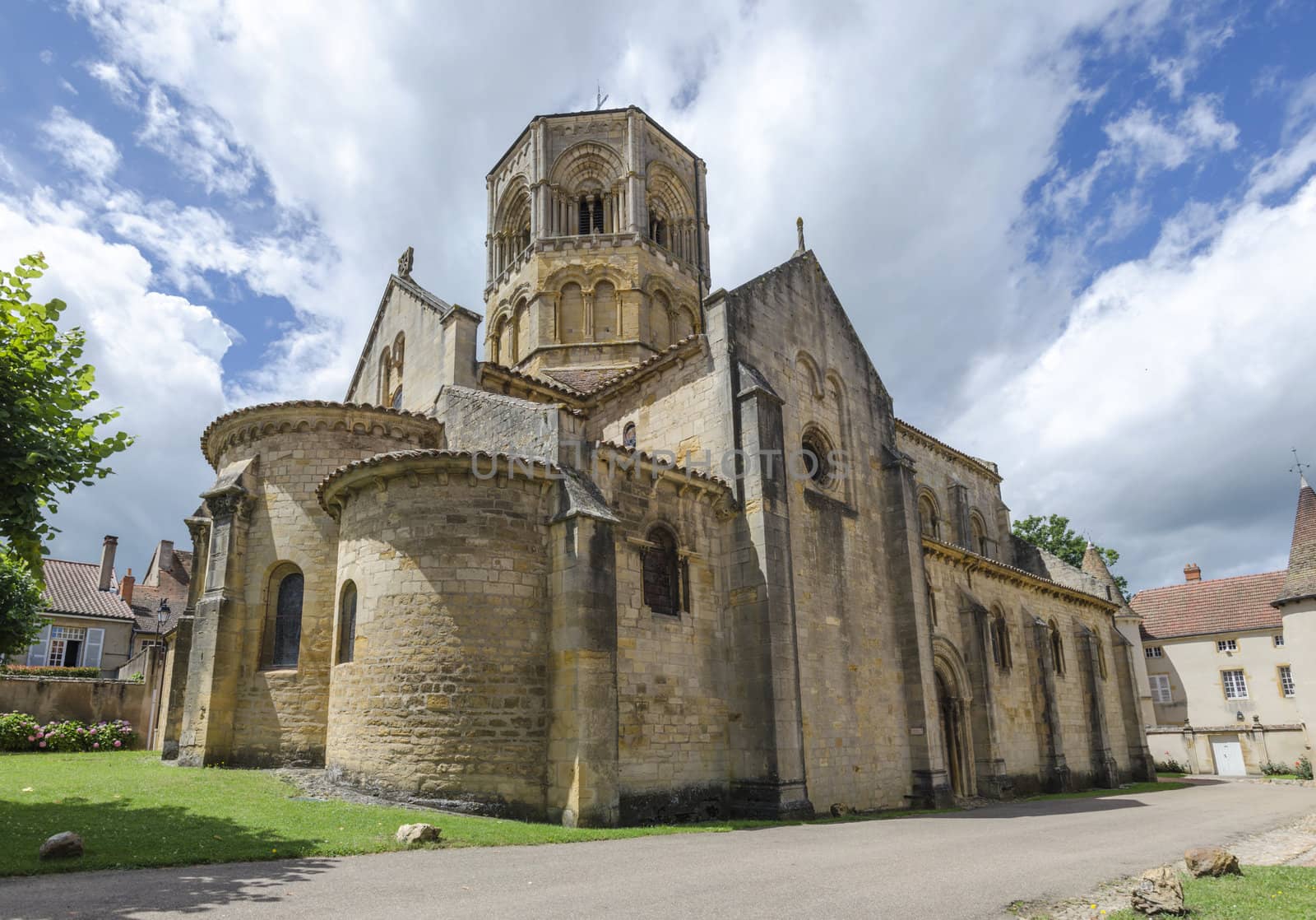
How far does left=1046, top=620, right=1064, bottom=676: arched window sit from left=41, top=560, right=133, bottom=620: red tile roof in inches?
1573

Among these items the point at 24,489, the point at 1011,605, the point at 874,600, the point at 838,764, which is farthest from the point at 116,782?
the point at 1011,605

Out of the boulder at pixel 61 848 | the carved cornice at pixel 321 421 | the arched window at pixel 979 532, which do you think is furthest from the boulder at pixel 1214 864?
the arched window at pixel 979 532

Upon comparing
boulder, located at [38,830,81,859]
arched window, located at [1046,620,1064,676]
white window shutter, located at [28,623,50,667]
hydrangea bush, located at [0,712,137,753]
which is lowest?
boulder, located at [38,830,81,859]

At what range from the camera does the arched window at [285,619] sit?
17.0m

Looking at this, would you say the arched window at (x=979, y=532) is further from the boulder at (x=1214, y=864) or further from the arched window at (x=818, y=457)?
the boulder at (x=1214, y=864)

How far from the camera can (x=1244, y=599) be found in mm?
41469

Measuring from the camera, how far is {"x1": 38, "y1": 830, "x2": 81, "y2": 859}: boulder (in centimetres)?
841

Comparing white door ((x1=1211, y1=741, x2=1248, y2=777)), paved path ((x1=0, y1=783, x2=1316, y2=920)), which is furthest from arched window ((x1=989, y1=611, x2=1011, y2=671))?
white door ((x1=1211, y1=741, x2=1248, y2=777))

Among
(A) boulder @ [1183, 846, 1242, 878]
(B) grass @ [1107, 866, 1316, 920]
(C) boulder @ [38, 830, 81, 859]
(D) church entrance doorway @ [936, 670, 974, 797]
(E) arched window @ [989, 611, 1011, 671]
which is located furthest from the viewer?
(E) arched window @ [989, 611, 1011, 671]

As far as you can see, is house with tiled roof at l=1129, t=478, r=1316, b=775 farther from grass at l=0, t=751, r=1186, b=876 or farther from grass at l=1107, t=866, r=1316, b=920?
grass at l=0, t=751, r=1186, b=876

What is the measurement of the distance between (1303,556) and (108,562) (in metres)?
51.6

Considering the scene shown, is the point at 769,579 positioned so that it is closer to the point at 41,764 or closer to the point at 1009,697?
the point at 1009,697

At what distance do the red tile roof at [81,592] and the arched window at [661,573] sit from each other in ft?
112

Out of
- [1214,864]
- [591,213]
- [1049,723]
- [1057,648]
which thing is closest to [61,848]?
[1214,864]
